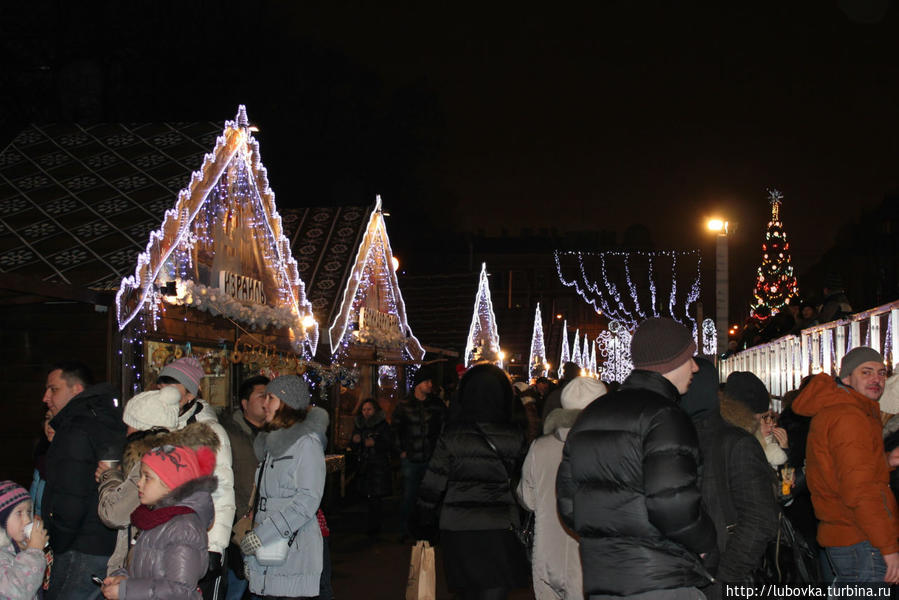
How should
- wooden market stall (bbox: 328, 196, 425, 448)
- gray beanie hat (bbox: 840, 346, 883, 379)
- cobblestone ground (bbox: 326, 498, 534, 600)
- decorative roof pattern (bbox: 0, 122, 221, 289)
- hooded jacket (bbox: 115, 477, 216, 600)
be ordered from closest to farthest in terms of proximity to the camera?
hooded jacket (bbox: 115, 477, 216, 600), gray beanie hat (bbox: 840, 346, 883, 379), cobblestone ground (bbox: 326, 498, 534, 600), decorative roof pattern (bbox: 0, 122, 221, 289), wooden market stall (bbox: 328, 196, 425, 448)

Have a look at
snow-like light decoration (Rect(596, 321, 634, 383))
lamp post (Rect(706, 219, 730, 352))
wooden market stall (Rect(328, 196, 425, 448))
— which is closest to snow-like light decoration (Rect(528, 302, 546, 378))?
lamp post (Rect(706, 219, 730, 352))

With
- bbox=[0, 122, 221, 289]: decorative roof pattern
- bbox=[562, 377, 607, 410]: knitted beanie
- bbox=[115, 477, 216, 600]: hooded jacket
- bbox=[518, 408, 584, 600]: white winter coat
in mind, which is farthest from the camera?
bbox=[0, 122, 221, 289]: decorative roof pattern

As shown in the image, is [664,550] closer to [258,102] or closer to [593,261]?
[258,102]

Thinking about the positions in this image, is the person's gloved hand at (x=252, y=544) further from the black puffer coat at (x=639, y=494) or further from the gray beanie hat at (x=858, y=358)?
the gray beanie hat at (x=858, y=358)

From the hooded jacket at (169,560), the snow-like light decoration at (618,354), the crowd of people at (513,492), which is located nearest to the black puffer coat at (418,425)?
the crowd of people at (513,492)

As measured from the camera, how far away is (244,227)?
12047 millimetres

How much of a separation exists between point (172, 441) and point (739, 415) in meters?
3.12

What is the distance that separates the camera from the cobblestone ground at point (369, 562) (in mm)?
8781

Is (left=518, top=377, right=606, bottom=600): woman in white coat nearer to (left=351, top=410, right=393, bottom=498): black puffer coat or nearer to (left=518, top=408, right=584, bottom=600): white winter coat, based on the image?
(left=518, top=408, right=584, bottom=600): white winter coat

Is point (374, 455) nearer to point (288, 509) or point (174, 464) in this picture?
point (288, 509)

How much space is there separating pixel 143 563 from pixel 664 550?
7.37 feet

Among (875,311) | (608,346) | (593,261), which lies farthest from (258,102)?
(593,261)

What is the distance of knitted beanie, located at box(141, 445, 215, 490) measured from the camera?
412 cm

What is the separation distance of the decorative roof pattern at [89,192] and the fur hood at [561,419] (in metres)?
4.73
